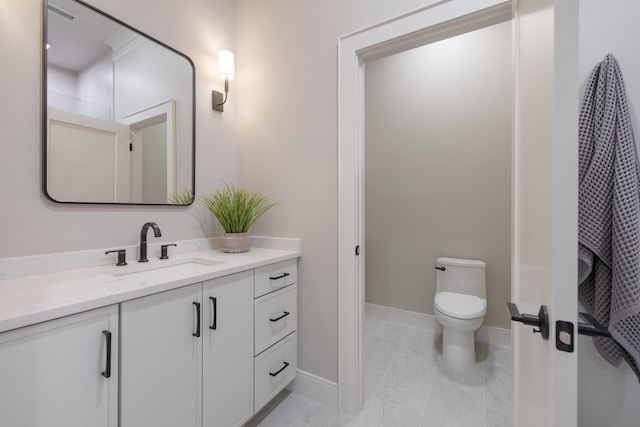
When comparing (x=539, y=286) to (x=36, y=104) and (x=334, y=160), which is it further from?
(x=36, y=104)

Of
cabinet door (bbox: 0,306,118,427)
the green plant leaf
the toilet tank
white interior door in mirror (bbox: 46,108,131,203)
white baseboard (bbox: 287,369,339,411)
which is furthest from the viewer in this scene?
the toilet tank

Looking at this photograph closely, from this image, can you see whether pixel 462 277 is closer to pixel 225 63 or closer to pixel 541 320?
pixel 541 320

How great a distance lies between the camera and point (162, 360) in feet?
3.02

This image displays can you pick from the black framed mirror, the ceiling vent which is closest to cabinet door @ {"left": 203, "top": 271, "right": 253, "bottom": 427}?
the black framed mirror

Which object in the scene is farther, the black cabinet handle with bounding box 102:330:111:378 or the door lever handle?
the black cabinet handle with bounding box 102:330:111:378

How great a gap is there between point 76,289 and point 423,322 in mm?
2492

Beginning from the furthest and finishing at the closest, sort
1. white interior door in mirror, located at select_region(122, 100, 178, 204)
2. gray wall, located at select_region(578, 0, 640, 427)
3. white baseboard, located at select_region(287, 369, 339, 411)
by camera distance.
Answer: white baseboard, located at select_region(287, 369, 339, 411) → white interior door in mirror, located at select_region(122, 100, 178, 204) → gray wall, located at select_region(578, 0, 640, 427)

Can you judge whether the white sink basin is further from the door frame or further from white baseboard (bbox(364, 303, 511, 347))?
white baseboard (bbox(364, 303, 511, 347))

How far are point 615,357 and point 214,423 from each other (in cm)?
152

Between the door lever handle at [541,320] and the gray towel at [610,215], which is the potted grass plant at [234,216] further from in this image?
the gray towel at [610,215]

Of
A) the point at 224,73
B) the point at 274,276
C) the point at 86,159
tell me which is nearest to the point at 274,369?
the point at 274,276

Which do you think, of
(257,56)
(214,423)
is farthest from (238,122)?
(214,423)

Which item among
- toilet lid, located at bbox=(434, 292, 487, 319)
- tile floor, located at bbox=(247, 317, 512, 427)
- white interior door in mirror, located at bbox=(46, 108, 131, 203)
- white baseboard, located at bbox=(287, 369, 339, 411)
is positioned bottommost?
tile floor, located at bbox=(247, 317, 512, 427)

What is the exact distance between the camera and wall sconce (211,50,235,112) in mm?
1676
